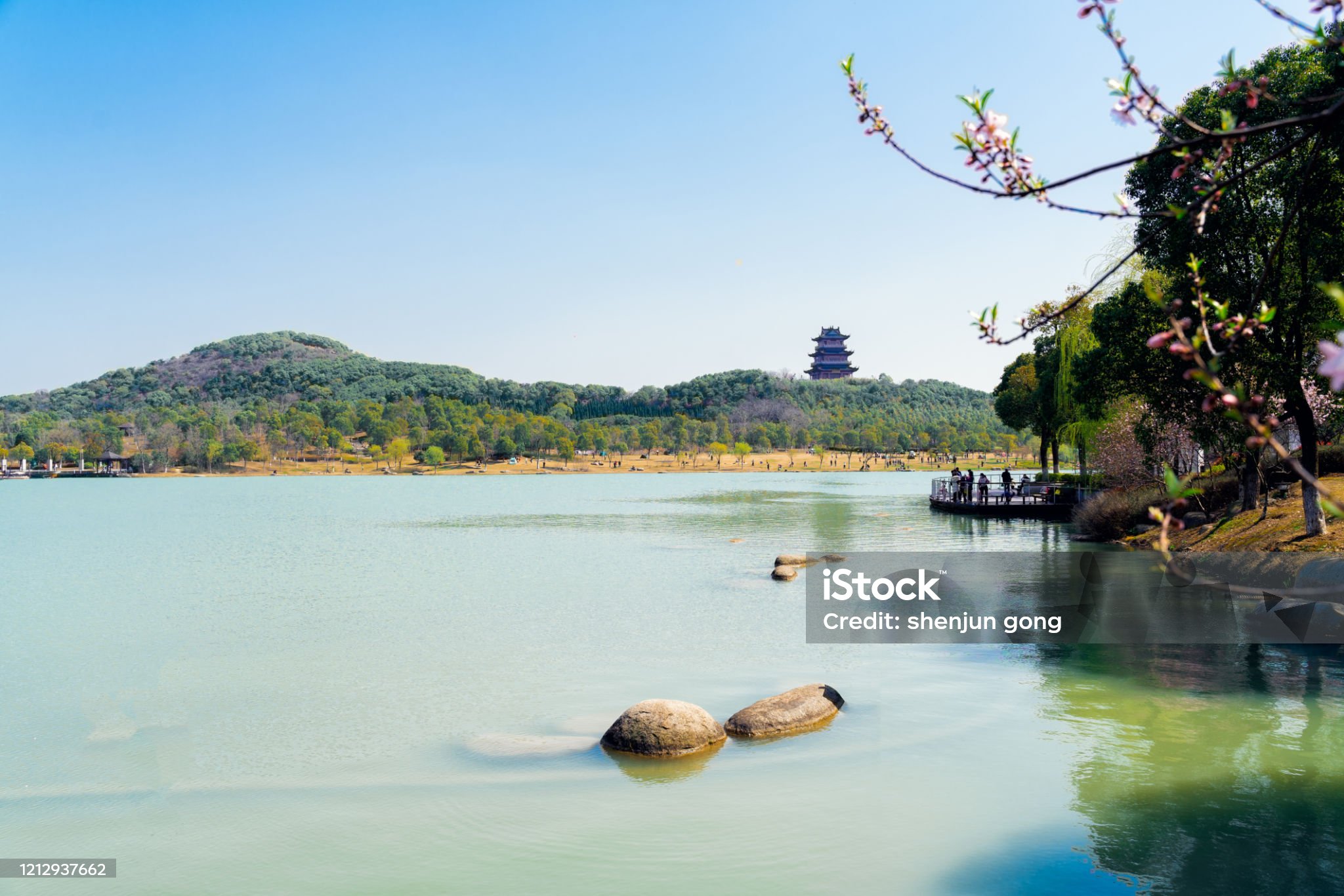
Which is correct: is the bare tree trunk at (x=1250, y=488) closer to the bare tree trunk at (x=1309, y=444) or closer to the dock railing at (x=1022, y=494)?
the bare tree trunk at (x=1309, y=444)

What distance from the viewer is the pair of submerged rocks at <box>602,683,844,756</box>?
11.5 m

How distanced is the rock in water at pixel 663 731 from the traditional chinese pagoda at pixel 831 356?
17660 centimetres

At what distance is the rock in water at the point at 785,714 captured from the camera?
1225 centimetres

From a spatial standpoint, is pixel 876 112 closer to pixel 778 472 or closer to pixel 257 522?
pixel 257 522

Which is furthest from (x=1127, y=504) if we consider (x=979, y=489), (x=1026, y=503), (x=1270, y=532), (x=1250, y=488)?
(x=979, y=489)

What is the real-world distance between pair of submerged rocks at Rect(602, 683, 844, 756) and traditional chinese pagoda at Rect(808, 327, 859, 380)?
175583 mm

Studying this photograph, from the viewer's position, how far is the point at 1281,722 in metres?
12.1

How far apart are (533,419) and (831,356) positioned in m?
60.9

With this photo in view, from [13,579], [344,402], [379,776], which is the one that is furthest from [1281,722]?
[344,402]

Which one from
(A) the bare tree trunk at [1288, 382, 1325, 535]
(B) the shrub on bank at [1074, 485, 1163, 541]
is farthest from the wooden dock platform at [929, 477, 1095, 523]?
(A) the bare tree trunk at [1288, 382, 1325, 535]

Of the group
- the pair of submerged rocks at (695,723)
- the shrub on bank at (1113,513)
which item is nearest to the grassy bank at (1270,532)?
the shrub on bank at (1113,513)

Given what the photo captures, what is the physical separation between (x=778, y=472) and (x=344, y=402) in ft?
276

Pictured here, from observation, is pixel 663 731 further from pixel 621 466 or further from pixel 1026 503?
pixel 621 466

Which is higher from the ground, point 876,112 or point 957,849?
point 876,112
